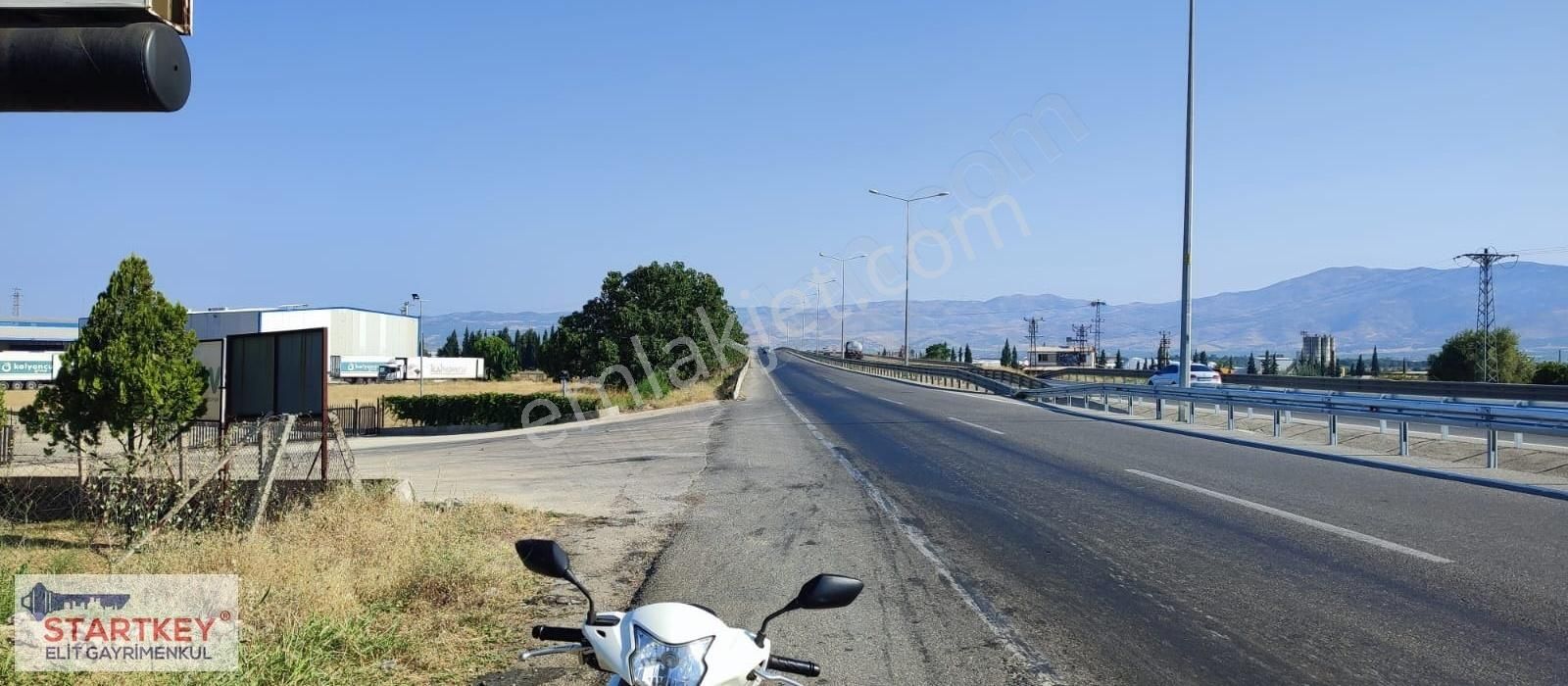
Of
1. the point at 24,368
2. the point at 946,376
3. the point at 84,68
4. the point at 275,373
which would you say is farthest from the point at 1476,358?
the point at 24,368

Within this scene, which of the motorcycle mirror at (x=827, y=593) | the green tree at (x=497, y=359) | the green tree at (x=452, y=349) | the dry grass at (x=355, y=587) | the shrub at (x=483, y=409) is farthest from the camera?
the green tree at (x=452, y=349)

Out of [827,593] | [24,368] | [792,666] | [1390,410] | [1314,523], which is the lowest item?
[24,368]

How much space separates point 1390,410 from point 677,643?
56.1ft

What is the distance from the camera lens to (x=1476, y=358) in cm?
5078

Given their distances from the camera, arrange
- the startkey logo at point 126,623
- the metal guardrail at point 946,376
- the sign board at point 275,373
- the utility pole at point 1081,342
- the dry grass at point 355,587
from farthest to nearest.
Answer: the utility pole at point 1081,342 → the metal guardrail at point 946,376 → the sign board at point 275,373 → the dry grass at point 355,587 → the startkey logo at point 126,623

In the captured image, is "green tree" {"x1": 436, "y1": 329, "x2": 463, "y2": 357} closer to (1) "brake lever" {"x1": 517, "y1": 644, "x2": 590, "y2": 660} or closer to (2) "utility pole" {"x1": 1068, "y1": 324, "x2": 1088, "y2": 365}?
(2) "utility pole" {"x1": 1068, "y1": 324, "x2": 1088, "y2": 365}

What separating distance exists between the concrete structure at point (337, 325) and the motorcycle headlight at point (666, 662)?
7277cm

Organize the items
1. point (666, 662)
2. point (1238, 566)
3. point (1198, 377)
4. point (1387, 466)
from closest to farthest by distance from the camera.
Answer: point (666, 662) < point (1238, 566) < point (1387, 466) < point (1198, 377)

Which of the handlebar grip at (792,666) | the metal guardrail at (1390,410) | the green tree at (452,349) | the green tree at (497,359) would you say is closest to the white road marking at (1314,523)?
the metal guardrail at (1390,410)

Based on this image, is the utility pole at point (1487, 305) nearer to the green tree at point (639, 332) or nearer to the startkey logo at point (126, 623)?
the green tree at point (639, 332)

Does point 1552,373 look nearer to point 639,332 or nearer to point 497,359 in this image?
point 639,332

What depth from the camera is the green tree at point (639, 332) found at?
49312 millimetres

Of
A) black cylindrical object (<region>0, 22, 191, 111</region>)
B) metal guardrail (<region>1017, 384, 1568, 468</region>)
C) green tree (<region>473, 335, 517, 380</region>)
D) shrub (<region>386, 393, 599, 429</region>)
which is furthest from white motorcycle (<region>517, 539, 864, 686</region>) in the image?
green tree (<region>473, 335, 517, 380</region>)

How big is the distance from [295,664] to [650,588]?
3.02 metres
